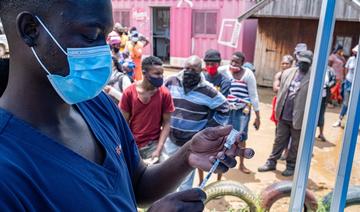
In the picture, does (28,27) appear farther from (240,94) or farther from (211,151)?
(240,94)

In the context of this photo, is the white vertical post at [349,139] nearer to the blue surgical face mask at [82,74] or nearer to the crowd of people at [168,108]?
the blue surgical face mask at [82,74]

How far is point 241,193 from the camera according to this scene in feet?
11.8

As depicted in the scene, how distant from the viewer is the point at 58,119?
106 centimetres

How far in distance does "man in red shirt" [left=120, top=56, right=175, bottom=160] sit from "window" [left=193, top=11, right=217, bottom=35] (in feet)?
29.7

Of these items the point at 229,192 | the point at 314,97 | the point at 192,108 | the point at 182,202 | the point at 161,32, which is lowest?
the point at 229,192

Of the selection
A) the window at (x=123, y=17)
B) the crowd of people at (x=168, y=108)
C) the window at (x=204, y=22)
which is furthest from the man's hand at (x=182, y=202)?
the window at (x=123, y=17)

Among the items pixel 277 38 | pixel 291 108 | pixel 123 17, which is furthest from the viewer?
pixel 123 17

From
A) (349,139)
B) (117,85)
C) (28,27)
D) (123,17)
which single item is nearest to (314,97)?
(349,139)

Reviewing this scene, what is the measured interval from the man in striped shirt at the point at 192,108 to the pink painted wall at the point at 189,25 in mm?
8271

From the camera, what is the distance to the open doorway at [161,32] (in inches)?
562

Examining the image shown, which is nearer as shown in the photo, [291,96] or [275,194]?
[275,194]

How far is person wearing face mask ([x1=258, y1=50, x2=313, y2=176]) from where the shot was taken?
15.7 feet

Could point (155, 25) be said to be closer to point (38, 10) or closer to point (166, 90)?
point (166, 90)

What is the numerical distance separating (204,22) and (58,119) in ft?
39.6
